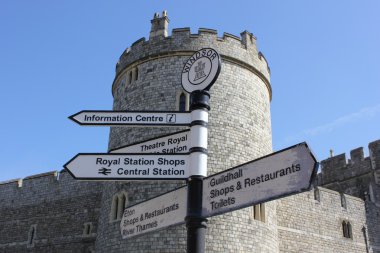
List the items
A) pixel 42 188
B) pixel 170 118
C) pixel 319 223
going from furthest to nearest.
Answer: pixel 42 188 < pixel 319 223 < pixel 170 118

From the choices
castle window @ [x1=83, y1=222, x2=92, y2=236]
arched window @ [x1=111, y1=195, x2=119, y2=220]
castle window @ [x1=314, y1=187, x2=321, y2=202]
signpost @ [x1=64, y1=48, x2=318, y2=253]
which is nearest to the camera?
signpost @ [x1=64, y1=48, x2=318, y2=253]

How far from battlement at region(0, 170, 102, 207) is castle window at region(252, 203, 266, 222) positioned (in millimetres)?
6491

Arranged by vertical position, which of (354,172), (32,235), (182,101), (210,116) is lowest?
(32,235)

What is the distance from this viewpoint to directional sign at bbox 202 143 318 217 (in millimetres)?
3178

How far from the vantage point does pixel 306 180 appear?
3.10 metres

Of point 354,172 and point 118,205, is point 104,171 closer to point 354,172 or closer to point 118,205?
point 118,205

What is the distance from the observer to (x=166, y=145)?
439 cm

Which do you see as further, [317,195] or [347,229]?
[347,229]

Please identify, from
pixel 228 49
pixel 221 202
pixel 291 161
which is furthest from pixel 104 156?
pixel 228 49

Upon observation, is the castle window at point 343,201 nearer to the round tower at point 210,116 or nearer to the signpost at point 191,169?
the round tower at point 210,116

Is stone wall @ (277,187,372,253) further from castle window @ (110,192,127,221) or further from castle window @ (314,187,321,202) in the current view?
castle window @ (110,192,127,221)

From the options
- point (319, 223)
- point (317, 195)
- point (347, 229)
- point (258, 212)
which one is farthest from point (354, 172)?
point (258, 212)

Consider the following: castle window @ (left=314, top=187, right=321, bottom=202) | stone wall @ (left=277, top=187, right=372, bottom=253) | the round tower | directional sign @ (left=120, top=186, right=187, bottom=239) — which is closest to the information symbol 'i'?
directional sign @ (left=120, top=186, right=187, bottom=239)

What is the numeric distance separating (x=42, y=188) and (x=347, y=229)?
37.6 feet
